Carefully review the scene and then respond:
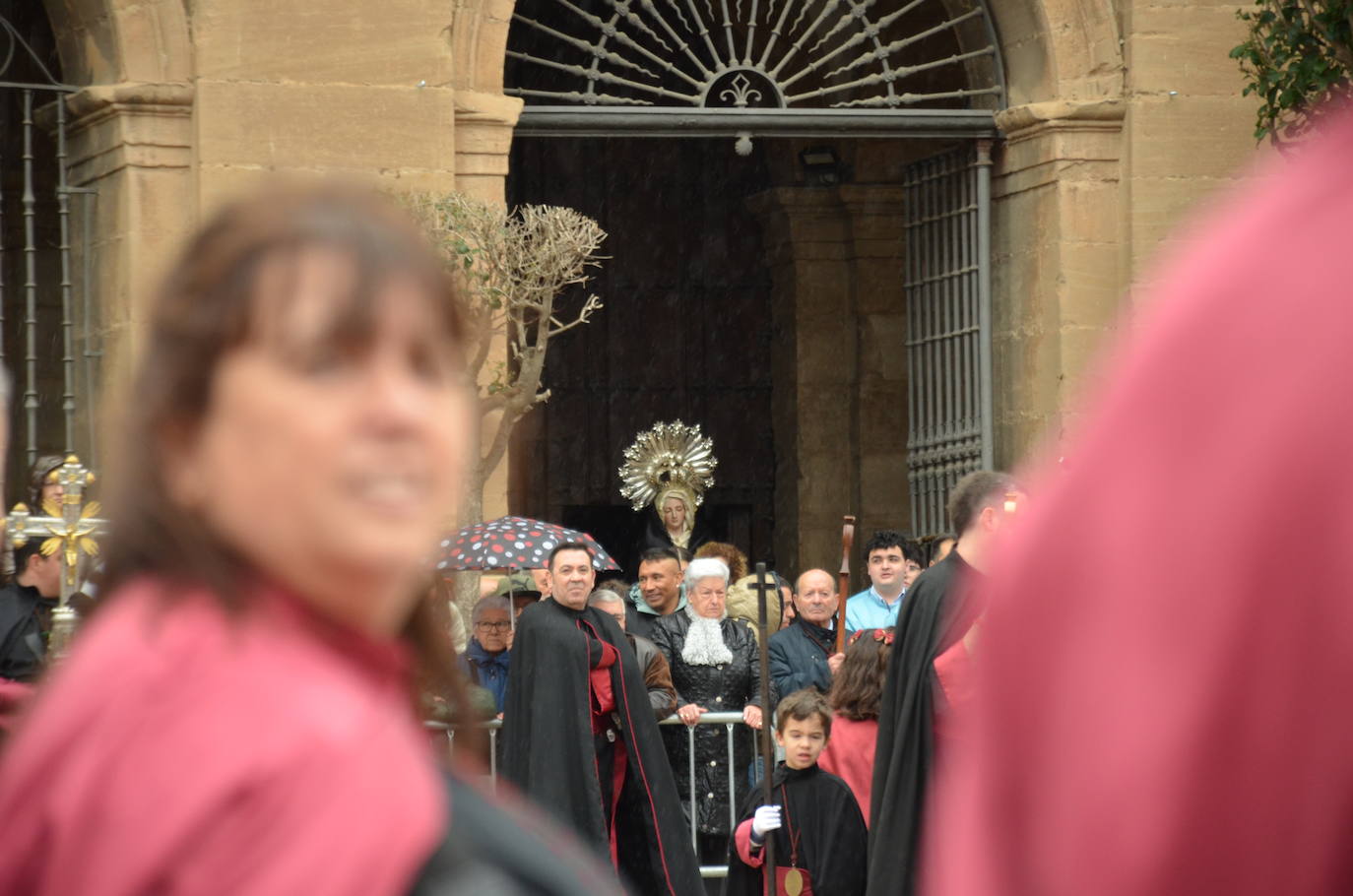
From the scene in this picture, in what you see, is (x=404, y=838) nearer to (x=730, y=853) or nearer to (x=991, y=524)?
(x=991, y=524)

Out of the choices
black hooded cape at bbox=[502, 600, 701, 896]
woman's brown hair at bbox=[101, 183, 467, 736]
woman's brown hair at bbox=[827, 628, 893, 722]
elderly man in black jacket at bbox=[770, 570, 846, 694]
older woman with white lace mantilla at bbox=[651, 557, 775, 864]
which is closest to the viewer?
woman's brown hair at bbox=[101, 183, 467, 736]

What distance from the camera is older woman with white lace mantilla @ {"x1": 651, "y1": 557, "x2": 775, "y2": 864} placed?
32.6ft

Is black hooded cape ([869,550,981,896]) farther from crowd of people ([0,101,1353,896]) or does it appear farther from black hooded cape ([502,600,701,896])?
crowd of people ([0,101,1353,896])

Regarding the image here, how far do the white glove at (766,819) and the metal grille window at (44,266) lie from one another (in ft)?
18.0

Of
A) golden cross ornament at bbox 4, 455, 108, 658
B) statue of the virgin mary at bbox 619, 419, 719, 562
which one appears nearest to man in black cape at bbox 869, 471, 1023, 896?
golden cross ornament at bbox 4, 455, 108, 658

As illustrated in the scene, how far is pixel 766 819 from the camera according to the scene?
812 cm

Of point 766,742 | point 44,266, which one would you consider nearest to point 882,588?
point 766,742

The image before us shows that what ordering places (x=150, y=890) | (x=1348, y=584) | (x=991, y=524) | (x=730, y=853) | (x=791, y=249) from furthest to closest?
(x=791, y=249)
(x=730, y=853)
(x=991, y=524)
(x=150, y=890)
(x=1348, y=584)

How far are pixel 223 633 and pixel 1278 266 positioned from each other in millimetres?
619

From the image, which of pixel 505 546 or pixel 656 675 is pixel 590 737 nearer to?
pixel 656 675

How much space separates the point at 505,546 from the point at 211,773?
992 cm

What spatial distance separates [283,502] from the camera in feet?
4.51

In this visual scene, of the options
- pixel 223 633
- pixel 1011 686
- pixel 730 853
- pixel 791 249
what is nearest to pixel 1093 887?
pixel 1011 686

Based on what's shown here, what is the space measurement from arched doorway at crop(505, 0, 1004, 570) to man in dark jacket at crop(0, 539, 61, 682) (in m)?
7.95
